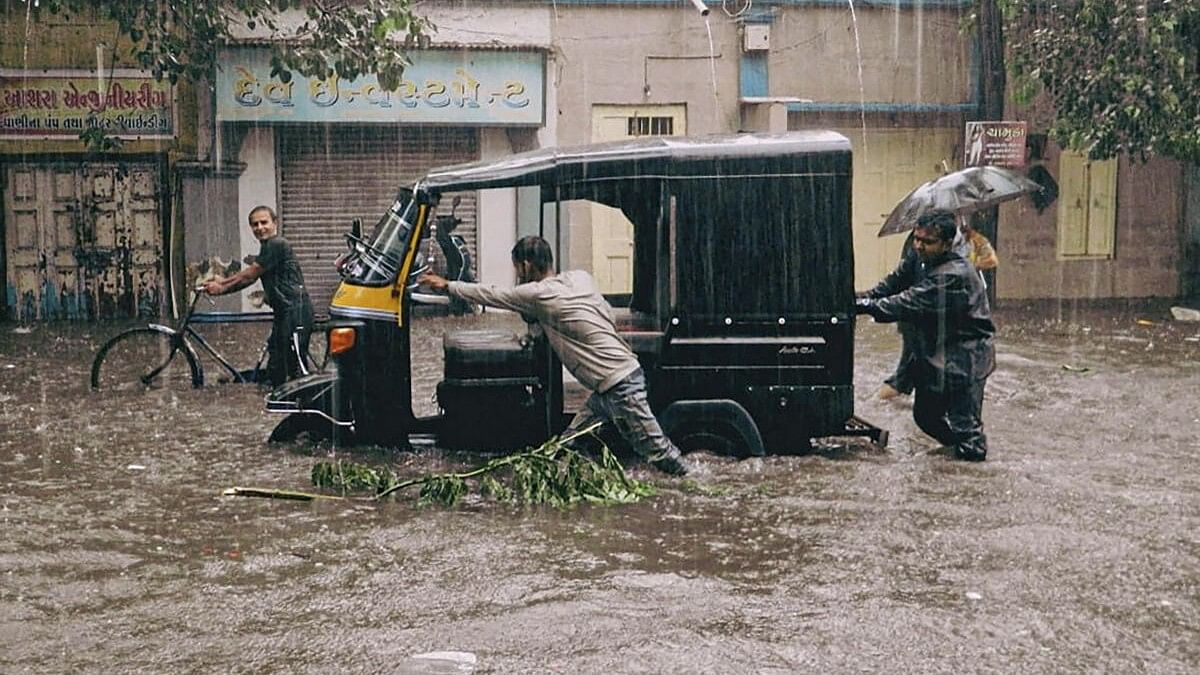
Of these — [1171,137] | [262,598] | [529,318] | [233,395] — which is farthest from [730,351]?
[1171,137]

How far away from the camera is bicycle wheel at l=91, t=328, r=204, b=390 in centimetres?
1158

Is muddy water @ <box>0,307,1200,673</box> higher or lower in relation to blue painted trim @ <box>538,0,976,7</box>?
lower

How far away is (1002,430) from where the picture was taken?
10414 millimetres

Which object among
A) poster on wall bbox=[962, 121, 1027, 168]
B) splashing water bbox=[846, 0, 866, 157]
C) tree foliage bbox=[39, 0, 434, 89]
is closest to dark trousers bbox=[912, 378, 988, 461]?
tree foliage bbox=[39, 0, 434, 89]

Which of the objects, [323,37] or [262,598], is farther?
[323,37]

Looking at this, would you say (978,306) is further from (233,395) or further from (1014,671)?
(233,395)

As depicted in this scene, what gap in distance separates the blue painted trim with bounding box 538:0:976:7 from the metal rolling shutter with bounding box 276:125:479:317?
240 centimetres

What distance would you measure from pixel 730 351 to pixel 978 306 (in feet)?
5.39

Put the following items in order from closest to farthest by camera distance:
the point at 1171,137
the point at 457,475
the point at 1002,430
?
the point at 457,475, the point at 1002,430, the point at 1171,137

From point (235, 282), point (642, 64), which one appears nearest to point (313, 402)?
point (235, 282)

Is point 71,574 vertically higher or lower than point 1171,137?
lower

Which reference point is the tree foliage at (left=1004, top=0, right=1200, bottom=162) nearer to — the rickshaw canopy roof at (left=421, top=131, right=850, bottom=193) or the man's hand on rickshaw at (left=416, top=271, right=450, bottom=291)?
the rickshaw canopy roof at (left=421, top=131, right=850, bottom=193)

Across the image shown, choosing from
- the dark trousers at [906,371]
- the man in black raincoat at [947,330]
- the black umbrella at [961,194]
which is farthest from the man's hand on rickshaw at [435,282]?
the black umbrella at [961,194]

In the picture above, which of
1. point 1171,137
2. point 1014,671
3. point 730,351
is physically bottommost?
point 1014,671
